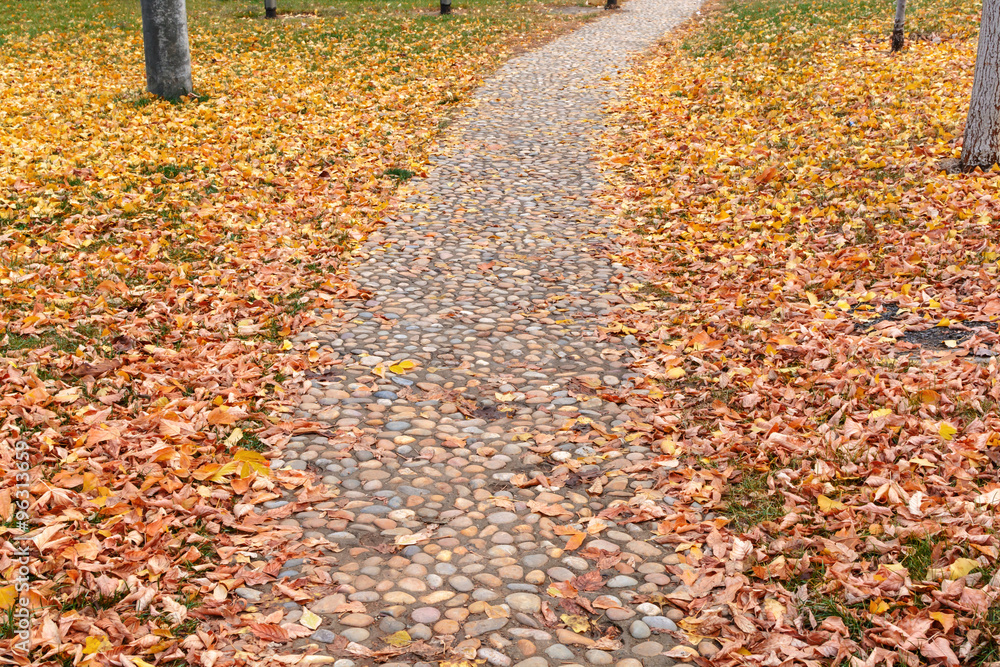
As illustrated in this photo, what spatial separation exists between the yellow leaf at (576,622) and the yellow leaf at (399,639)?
27.7 inches

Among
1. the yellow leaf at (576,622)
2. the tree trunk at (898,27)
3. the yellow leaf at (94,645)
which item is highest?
the tree trunk at (898,27)

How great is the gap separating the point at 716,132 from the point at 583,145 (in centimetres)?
192

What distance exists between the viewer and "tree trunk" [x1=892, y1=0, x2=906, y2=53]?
13.0 meters

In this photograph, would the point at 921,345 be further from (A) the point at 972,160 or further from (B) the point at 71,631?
(B) the point at 71,631

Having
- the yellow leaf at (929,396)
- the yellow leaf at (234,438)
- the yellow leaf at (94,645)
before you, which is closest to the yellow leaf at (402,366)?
the yellow leaf at (234,438)

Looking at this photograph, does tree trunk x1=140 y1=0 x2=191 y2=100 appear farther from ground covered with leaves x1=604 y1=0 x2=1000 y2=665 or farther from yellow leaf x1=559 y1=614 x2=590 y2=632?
yellow leaf x1=559 y1=614 x2=590 y2=632

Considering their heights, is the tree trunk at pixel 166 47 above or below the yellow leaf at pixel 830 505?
above

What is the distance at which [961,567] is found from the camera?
3.48 m

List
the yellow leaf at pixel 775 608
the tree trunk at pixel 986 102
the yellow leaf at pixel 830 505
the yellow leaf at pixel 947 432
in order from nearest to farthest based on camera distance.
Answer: the yellow leaf at pixel 775 608 → the yellow leaf at pixel 830 505 → the yellow leaf at pixel 947 432 → the tree trunk at pixel 986 102

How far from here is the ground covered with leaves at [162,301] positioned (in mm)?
3713

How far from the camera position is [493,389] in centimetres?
559

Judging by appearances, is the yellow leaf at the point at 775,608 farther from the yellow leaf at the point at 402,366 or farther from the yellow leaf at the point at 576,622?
the yellow leaf at the point at 402,366

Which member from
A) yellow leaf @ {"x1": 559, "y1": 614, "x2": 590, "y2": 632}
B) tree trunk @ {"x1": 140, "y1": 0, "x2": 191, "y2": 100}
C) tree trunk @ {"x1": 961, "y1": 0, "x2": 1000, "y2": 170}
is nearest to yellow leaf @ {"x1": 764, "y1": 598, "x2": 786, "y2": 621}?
yellow leaf @ {"x1": 559, "y1": 614, "x2": 590, "y2": 632}

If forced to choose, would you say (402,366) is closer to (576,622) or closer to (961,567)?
(576,622)
